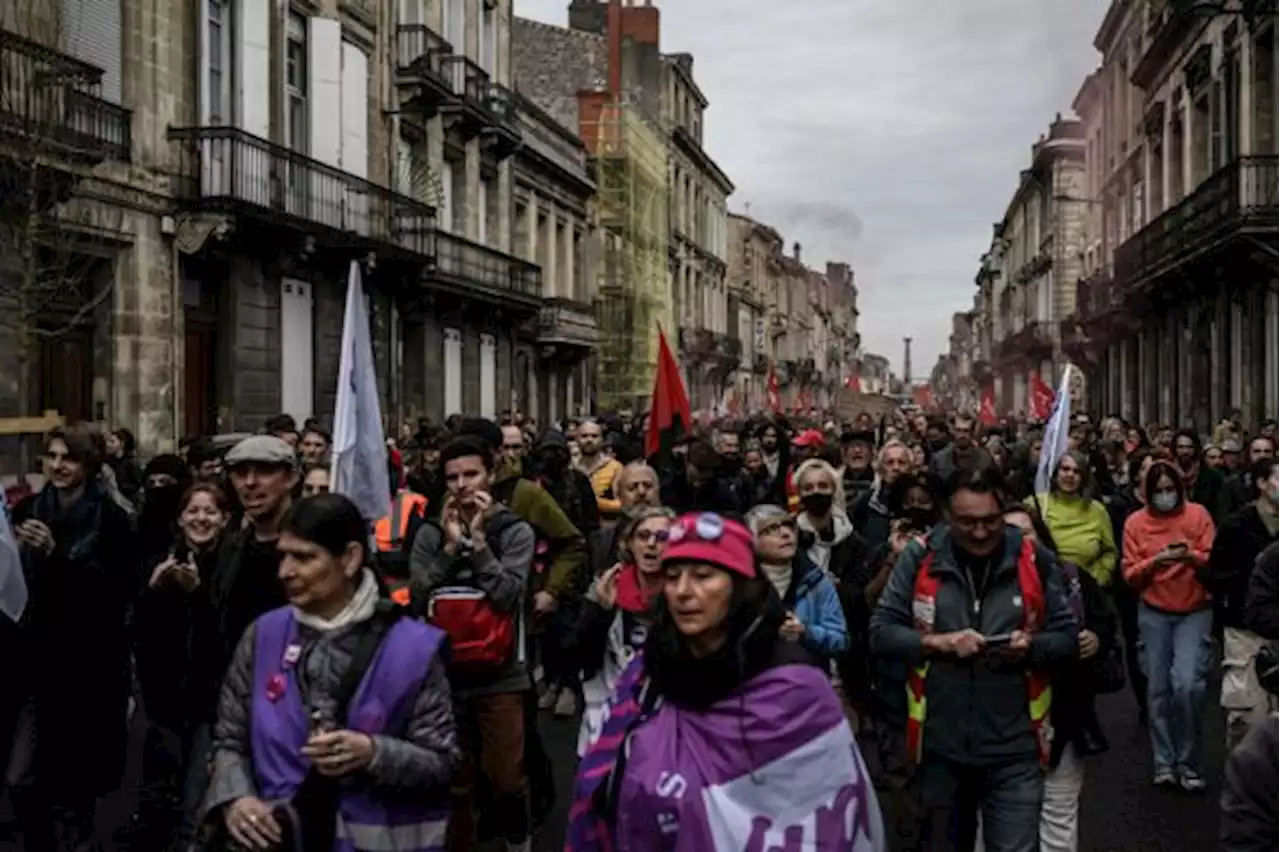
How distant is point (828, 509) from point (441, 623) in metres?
2.61

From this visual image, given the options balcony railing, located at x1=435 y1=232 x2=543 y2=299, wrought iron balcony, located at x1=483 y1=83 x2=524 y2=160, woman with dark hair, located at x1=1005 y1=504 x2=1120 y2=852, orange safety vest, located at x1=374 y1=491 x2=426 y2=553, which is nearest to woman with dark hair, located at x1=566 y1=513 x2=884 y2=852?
woman with dark hair, located at x1=1005 y1=504 x2=1120 y2=852

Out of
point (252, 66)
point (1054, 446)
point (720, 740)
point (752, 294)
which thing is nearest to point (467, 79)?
point (252, 66)

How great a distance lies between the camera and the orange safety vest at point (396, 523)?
625cm

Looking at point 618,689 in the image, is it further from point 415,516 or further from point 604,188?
point 604,188

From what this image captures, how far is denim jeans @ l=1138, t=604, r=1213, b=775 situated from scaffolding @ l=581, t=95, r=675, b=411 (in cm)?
3299

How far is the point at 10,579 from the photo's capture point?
523 centimetres

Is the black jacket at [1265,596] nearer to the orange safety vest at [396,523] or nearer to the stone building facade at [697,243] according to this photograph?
the orange safety vest at [396,523]

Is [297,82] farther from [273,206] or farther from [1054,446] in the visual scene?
[1054,446]

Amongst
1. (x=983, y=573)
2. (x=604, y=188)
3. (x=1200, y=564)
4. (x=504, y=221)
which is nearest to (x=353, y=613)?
(x=983, y=573)

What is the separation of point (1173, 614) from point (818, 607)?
291 cm

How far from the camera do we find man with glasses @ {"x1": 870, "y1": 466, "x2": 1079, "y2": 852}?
15.5ft

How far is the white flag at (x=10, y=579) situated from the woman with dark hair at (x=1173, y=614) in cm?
521

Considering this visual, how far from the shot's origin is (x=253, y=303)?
64.2ft

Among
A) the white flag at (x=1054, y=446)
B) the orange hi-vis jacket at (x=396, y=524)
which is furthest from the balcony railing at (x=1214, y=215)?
the orange hi-vis jacket at (x=396, y=524)
